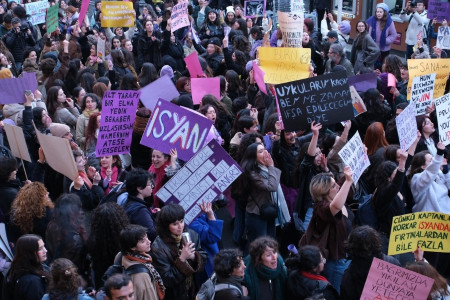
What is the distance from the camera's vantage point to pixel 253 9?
15727 millimetres

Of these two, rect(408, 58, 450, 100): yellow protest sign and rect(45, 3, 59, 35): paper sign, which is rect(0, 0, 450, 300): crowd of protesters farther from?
rect(45, 3, 59, 35): paper sign

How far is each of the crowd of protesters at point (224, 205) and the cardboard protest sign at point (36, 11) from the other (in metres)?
5.07

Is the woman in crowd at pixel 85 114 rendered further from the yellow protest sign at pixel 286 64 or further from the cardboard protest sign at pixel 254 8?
the cardboard protest sign at pixel 254 8

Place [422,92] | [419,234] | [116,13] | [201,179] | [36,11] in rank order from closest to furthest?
[419,234] < [201,179] < [422,92] < [116,13] < [36,11]

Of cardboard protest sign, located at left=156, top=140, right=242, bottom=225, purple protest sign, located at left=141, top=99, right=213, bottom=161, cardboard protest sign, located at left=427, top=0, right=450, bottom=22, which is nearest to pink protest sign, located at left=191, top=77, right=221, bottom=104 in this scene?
purple protest sign, located at left=141, top=99, right=213, bottom=161

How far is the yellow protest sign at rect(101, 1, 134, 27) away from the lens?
1332 cm

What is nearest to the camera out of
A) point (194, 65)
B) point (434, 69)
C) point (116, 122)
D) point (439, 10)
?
point (116, 122)

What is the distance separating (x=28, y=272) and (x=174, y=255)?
106 centimetres

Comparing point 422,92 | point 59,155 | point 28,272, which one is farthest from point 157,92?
point 28,272

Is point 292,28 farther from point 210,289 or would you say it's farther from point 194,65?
point 210,289

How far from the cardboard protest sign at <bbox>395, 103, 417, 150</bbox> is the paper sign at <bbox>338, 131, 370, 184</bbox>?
0.60 metres

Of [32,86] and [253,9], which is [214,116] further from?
[253,9]

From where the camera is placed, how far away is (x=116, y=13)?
13.5m

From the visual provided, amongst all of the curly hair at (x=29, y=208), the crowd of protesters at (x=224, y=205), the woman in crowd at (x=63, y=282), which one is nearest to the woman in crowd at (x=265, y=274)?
the crowd of protesters at (x=224, y=205)
